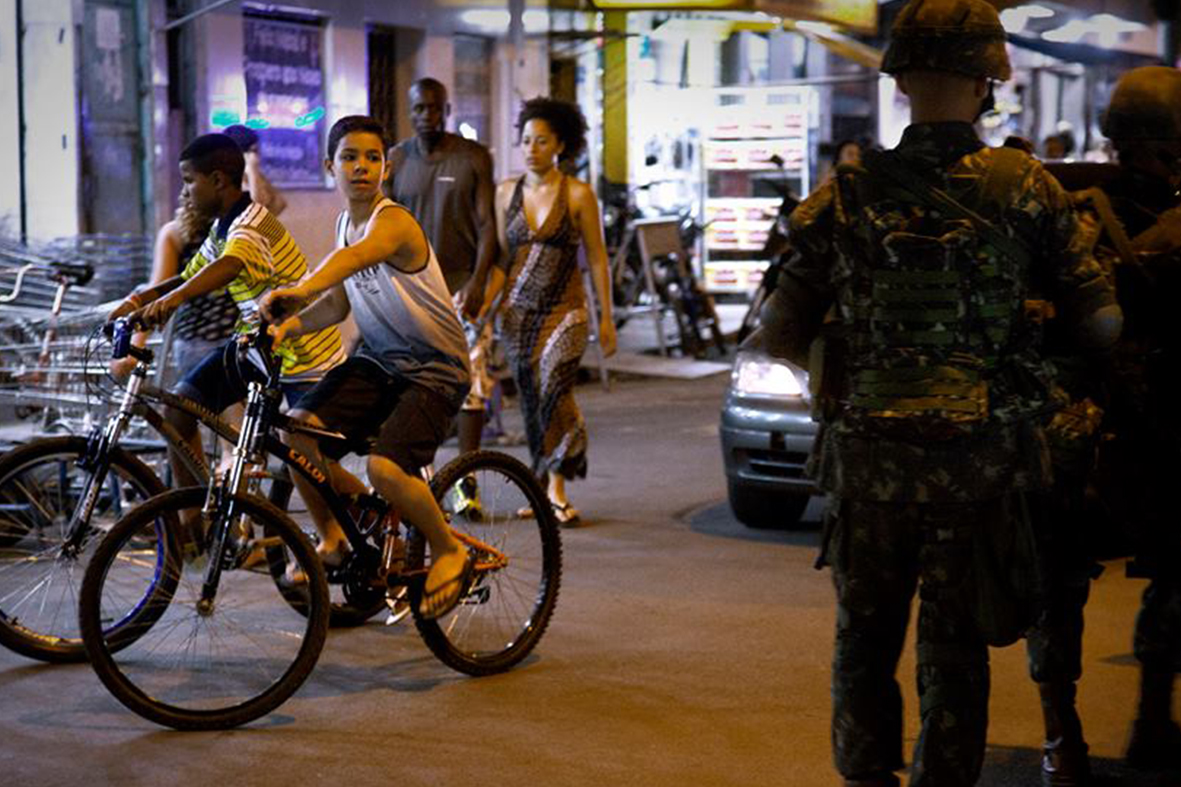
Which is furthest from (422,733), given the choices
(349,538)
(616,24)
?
(616,24)

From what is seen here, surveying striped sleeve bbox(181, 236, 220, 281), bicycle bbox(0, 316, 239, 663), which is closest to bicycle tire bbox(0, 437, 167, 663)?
bicycle bbox(0, 316, 239, 663)

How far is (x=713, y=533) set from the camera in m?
9.71

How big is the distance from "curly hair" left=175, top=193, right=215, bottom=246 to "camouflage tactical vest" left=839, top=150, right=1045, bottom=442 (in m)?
4.00

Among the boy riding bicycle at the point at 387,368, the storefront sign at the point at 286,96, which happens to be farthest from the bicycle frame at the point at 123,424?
the storefront sign at the point at 286,96

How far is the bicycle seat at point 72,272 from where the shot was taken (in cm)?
940

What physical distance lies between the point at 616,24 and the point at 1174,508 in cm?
1733

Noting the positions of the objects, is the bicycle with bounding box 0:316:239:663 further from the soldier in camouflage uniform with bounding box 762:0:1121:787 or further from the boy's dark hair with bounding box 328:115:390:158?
the soldier in camouflage uniform with bounding box 762:0:1121:787

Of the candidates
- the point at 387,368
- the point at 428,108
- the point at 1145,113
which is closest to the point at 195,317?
the point at 387,368

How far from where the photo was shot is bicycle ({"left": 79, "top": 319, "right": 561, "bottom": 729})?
6.12 metres

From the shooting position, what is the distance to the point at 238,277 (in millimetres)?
6992

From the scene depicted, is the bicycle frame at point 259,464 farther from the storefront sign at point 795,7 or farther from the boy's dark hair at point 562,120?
the storefront sign at point 795,7

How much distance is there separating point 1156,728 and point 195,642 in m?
3.18

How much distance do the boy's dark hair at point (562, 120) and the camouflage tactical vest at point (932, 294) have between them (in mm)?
5428

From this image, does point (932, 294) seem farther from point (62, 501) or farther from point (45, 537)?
point (45, 537)
